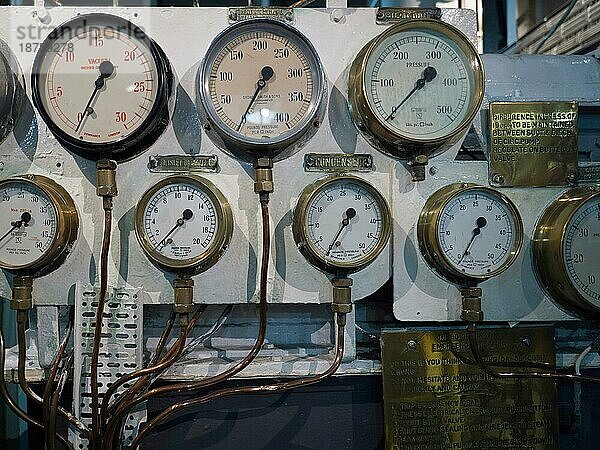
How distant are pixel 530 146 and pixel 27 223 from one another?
1.19 m

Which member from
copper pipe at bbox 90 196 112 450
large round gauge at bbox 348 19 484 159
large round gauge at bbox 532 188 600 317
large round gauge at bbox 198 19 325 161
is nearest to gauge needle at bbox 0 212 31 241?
copper pipe at bbox 90 196 112 450

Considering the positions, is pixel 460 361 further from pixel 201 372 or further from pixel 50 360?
pixel 50 360

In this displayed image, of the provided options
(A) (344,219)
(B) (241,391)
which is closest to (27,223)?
(B) (241,391)

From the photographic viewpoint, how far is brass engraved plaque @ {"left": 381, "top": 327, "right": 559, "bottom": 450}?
1434mm

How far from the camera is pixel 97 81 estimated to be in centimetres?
134

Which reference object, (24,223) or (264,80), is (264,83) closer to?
(264,80)

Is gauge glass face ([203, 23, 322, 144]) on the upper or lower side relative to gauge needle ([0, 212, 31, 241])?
upper

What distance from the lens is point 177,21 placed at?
1.42 meters

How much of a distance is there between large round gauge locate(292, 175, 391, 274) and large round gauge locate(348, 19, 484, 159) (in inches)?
5.7

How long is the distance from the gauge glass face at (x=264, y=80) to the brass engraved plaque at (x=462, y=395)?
0.56 metres

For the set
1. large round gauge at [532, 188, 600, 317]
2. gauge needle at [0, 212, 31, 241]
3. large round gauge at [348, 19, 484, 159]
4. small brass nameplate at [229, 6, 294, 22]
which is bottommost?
large round gauge at [532, 188, 600, 317]

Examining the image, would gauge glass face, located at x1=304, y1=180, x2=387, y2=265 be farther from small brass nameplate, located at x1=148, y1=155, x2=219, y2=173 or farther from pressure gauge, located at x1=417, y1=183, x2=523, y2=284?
small brass nameplate, located at x1=148, y1=155, x2=219, y2=173

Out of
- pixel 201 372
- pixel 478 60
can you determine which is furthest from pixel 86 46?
pixel 478 60

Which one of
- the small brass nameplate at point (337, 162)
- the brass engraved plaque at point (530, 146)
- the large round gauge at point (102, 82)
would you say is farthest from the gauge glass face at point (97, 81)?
the brass engraved plaque at point (530, 146)
